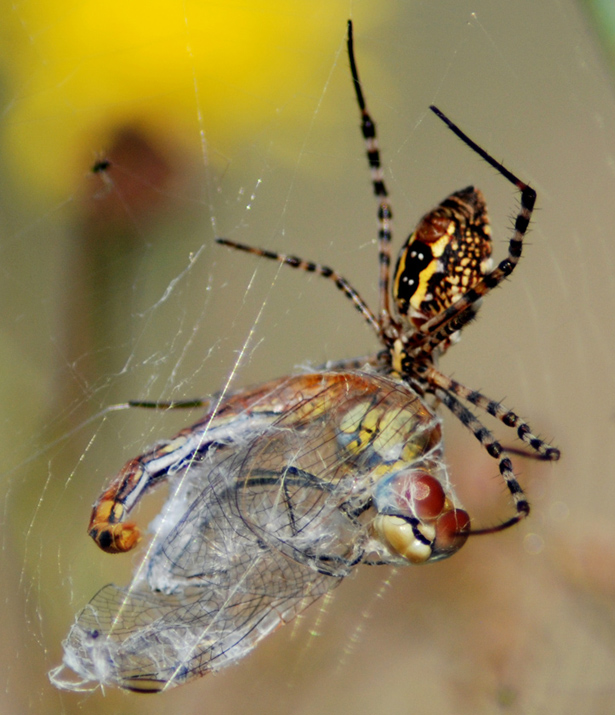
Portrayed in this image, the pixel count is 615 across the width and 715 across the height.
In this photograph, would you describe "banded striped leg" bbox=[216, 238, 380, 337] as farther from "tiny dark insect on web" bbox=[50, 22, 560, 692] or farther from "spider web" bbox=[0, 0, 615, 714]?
"tiny dark insect on web" bbox=[50, 22, 560, 692]

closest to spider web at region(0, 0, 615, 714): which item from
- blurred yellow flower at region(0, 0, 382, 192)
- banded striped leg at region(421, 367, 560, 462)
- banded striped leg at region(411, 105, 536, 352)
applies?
blurred yellow flower at region(0, 0, 382, 192)

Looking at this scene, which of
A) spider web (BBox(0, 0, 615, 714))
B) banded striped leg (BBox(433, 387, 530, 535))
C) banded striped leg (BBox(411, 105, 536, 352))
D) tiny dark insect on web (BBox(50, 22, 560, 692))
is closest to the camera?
tiny dark insect on web (BBox(50, 22, 560, 692))

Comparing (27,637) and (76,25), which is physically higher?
(76,25)

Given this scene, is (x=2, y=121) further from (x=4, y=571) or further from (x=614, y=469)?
(x=614, y=469)

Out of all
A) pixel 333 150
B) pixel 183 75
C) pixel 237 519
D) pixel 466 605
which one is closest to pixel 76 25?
pixel 183 75

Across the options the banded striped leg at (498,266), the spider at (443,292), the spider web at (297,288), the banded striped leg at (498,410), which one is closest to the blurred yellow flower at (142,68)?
the spider web at (297,288)

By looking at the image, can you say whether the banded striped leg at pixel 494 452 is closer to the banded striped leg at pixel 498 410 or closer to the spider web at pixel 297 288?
the banded striped leg at pixel 498 410

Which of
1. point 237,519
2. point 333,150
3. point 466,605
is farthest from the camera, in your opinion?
point 466,605
